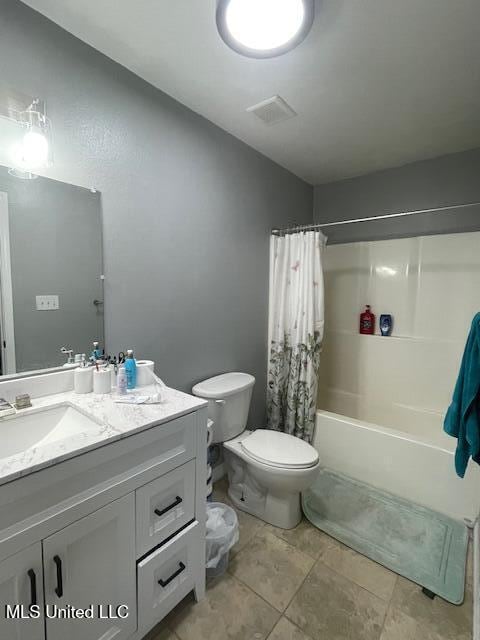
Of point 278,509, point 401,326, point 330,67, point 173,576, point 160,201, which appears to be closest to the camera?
point 173,576

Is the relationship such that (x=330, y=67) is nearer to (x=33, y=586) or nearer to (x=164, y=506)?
(x=164, y=506)

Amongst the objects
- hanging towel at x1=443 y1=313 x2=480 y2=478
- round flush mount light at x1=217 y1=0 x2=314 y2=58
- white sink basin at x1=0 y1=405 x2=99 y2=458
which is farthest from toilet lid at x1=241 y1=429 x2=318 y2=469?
round flush mount light at x1=217 y1=0 x2=314 y2=58

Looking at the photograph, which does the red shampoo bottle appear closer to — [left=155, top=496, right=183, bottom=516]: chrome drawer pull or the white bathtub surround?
the white bathtub surround

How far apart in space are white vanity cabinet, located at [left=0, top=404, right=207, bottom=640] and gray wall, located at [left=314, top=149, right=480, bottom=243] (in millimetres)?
2255

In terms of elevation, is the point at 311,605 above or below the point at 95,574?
below

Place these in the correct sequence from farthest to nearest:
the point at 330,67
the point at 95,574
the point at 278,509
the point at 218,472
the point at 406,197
Answer: 1. the point at 406,197
2. the point at 218,472
3. the point at 278,509
4. the point at 330,67
5. the point at 95,574

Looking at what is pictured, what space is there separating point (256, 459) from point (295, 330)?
99 cm

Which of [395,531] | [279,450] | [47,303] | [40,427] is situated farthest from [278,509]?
[47,303]

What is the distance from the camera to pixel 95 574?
88 centimetres

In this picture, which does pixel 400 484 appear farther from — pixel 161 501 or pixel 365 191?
pixel 365 191

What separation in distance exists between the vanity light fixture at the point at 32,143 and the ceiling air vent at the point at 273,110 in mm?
1054

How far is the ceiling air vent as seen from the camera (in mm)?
1601

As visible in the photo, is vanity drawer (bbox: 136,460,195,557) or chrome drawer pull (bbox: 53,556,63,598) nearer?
chrome drawer pull (bbox: 53,556,63,598)

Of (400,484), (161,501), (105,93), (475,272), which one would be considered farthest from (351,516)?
(105,93)
